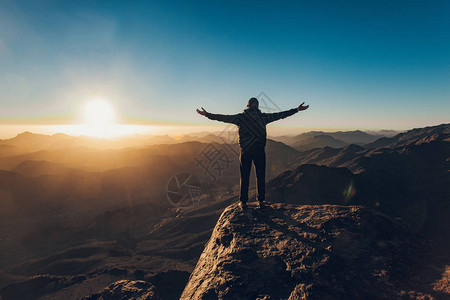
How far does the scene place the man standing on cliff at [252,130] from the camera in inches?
173

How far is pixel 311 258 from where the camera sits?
2938 mm

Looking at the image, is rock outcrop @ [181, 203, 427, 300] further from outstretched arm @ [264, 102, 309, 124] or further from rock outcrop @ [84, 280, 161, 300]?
outstretched arm @ [264, 102, 309, 124]

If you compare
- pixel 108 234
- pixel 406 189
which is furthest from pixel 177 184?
pixel 406 189

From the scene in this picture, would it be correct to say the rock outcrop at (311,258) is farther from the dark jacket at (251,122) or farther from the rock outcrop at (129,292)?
the rock outcrop at (129,292)

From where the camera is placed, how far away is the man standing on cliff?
441 cm

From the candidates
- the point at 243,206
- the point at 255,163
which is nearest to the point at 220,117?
the point at 255,163

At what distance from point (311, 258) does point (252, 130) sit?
8.53 ft

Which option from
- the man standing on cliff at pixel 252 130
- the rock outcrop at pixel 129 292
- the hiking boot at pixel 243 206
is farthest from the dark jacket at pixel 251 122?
the rock outcrop at pixel 129 292

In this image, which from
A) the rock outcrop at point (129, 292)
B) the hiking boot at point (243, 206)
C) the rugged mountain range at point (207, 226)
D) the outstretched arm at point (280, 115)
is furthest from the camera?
the rock outcrop at point (129, 292)

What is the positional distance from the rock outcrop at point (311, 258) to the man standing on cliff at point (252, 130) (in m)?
1.04

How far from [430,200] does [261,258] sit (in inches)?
980

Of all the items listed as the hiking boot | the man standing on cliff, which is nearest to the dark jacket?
the man standing on cliff

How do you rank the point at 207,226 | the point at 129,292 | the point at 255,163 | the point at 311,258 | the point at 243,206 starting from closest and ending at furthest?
the point at 311,258, the point at 255,163, the point at 243,206, the point at 129,292, the point at 207,226

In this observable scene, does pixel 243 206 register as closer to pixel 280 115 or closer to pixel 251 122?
pixel 251 122
